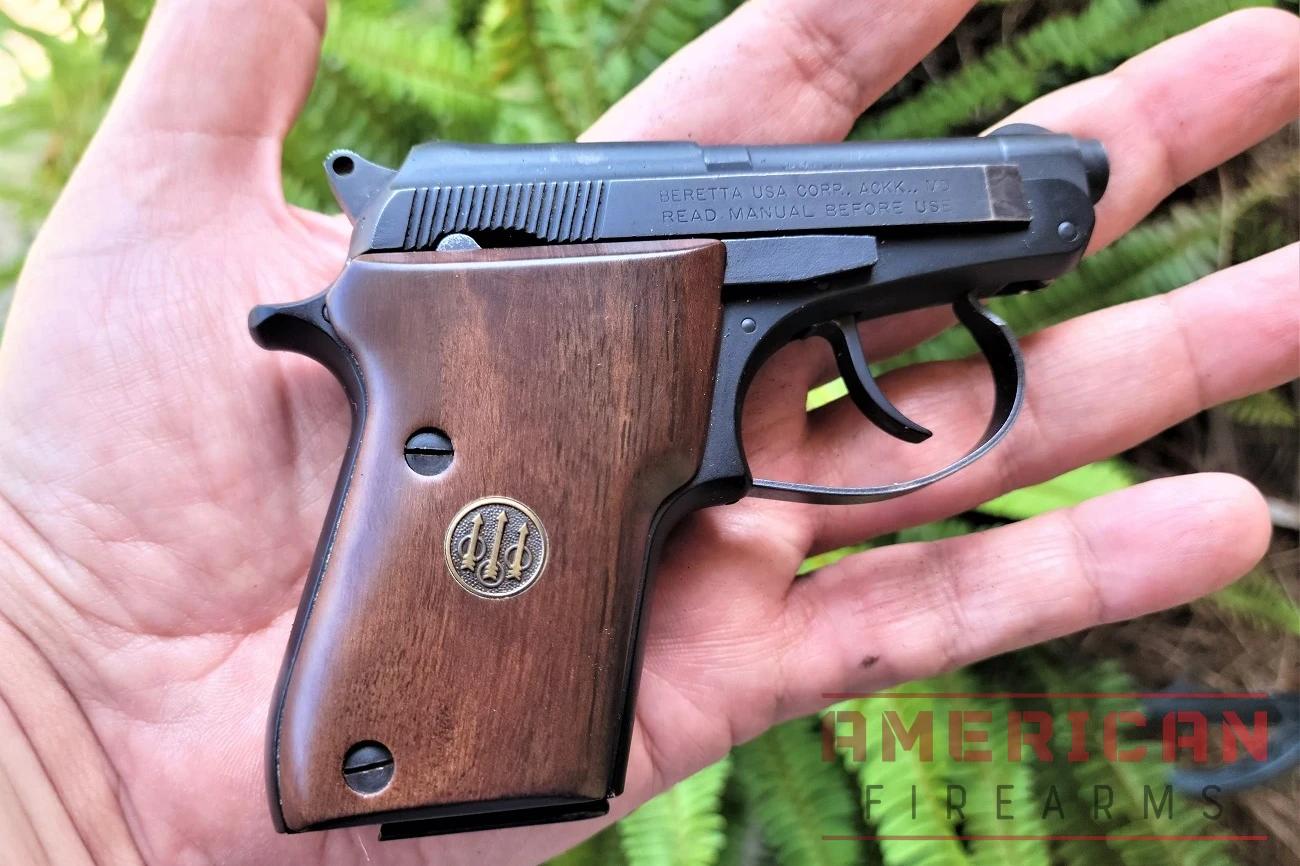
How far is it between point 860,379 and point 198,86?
1.72 meters

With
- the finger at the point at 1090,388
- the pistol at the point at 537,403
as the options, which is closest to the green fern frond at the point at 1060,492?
the finger at the point at 1090,388

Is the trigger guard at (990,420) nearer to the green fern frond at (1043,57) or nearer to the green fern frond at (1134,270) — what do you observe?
the green fern frond at (1134,270)

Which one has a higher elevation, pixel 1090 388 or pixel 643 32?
pixel 643 32

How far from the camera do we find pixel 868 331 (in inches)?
99.3

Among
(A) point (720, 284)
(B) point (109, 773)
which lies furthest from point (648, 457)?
(B) point (109, 773)

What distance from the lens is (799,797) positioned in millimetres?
2518

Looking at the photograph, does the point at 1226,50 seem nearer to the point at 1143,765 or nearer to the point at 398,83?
the point at 1143,765

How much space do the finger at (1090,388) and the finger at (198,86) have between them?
1.67 meters

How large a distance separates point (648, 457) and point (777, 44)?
1373 mm

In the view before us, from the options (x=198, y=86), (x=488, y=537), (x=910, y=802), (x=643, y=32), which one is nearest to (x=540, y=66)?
(x=643, y=32)

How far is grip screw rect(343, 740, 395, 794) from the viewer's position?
161cm

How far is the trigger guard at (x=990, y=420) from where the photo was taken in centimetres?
207

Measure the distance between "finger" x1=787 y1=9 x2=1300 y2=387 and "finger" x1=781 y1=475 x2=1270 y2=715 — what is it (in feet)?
1.99

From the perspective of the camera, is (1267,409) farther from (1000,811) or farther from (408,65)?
(408,65)
